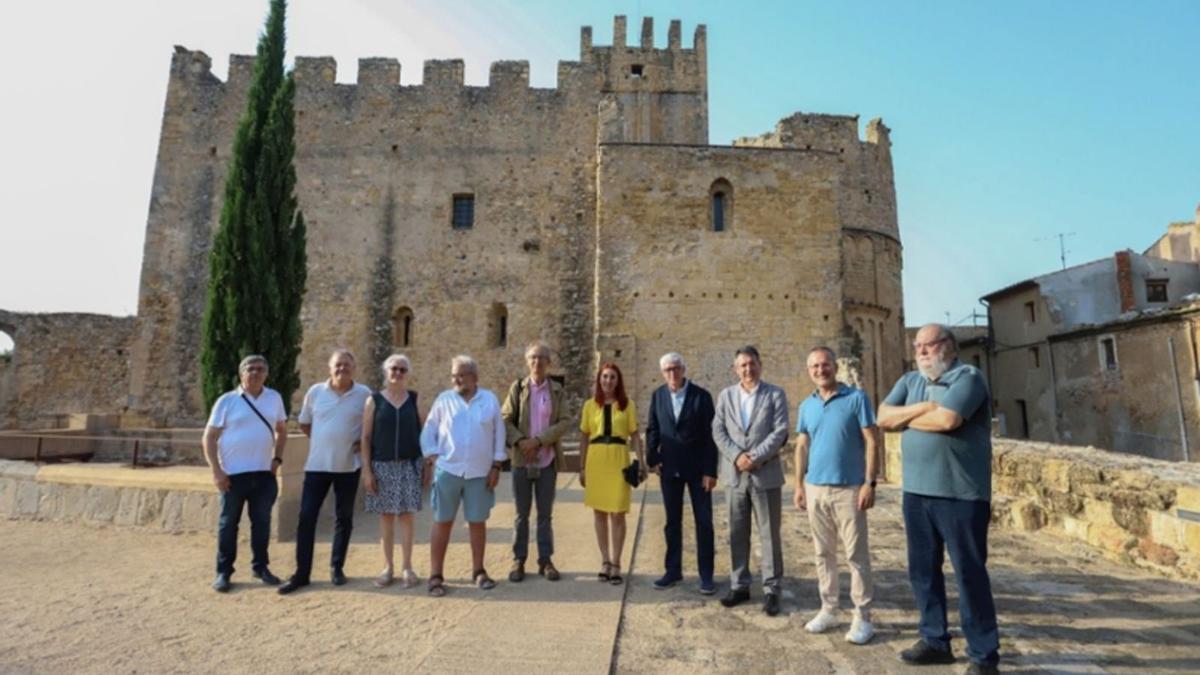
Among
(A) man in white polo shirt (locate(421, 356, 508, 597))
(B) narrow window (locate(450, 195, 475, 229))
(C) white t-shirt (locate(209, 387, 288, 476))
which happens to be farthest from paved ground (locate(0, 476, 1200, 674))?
(B) narrow window (locate(450, 195, 475, 229))

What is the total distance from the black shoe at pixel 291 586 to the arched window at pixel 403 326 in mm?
12789

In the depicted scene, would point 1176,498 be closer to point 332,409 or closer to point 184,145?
point 332,409

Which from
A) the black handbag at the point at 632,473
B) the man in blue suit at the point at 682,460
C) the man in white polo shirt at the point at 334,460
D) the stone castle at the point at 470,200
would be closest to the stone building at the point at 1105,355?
the stone castle at the point at 470,200

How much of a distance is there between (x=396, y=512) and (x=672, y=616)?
7.43 feet

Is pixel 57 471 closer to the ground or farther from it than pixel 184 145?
closer to the ground

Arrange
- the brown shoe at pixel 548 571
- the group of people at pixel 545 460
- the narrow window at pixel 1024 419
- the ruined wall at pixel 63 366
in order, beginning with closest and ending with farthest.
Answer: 1. the group of people at pixel 545 460
2. the brown shoe at pixel 548 571
3. the ruined wall at pixel 63 366
4. the narrow window at pixel 1024 419

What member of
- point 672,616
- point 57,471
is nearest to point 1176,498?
point 672,616

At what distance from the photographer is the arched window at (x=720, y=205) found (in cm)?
1493

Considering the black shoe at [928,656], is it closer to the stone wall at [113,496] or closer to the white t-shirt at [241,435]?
the white t-shirt at [241,435]

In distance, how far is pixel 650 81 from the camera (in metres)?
18.6

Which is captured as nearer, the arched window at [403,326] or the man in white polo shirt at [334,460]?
the man in white polo shirt at [334,460]

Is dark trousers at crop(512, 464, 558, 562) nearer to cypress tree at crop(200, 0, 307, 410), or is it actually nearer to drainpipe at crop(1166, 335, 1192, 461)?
cypress tree at crop(200, 0, 307, 410)

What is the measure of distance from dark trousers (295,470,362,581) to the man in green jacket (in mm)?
1327

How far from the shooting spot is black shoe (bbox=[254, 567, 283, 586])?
461 cm
